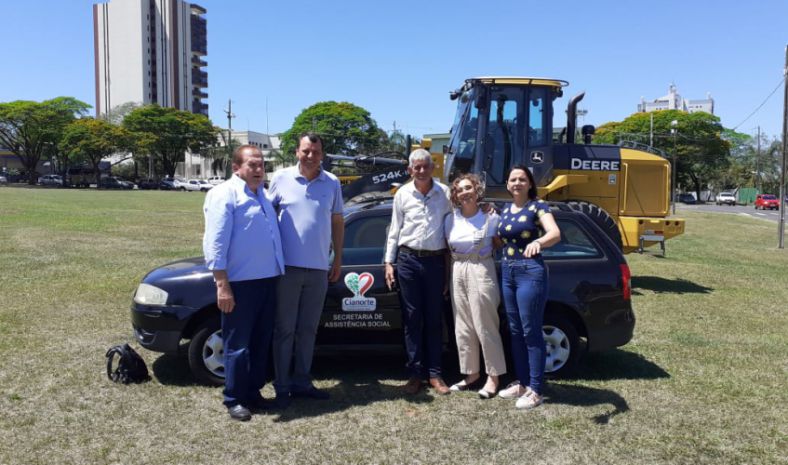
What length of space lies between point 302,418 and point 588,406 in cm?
212

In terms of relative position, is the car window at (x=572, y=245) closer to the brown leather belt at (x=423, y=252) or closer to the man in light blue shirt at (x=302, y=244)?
the brown leather belt at (x=423, y=252)

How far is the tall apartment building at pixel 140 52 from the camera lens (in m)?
99.2

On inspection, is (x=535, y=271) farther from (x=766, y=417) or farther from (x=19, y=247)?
(x=19, y=247)

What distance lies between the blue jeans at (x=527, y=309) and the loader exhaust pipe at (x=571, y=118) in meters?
5.59

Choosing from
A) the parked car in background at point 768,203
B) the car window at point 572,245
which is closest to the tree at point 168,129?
the parked car in background at point 768,203

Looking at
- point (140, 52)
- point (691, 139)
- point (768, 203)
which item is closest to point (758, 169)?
point (691, 139)

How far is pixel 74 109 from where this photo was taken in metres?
70.6

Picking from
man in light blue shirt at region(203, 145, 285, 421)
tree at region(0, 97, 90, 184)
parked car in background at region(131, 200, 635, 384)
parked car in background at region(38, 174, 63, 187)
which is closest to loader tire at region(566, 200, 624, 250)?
parked car in background at region(131, 200, 635, 384)

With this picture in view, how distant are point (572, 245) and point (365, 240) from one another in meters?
1.78

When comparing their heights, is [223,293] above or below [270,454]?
above

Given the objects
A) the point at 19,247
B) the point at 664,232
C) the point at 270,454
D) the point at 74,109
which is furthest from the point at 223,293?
the point at 74,109

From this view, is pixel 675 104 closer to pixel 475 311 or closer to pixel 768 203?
pixel 768 203

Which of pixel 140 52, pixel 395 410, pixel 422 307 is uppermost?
pixel 140 52

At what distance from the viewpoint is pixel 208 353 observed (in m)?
4.84
